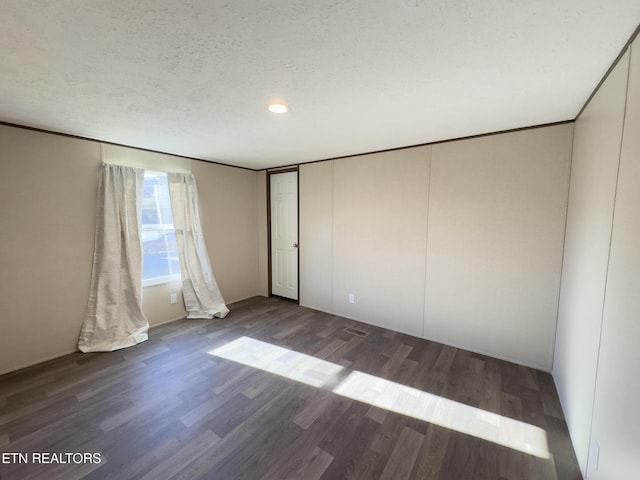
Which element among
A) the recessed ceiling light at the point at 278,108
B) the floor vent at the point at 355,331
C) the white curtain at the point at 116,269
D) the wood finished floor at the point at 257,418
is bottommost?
the wood finished floor at the point at 257,418

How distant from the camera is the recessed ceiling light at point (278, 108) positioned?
1.87 meters

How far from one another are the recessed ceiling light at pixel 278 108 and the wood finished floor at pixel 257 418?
7.26ft

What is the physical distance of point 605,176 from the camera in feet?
4.66

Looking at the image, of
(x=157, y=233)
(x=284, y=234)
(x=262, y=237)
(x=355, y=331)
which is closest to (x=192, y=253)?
(x=157, y=233)

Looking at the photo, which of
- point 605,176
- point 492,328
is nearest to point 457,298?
point 492,328

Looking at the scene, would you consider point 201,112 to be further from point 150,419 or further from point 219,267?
point 219,267

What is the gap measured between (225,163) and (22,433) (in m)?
3.37

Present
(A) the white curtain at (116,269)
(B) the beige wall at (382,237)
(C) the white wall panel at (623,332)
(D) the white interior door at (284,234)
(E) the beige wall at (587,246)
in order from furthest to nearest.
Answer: (D) the white interior door at (284,234)
(B) the beige wall at (382,237)
(A) the white curtain at (116,269)
(E) the beige wall at (587,246)
(C) the white wall panel at (623,332)

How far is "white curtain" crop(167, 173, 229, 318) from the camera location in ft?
11.5

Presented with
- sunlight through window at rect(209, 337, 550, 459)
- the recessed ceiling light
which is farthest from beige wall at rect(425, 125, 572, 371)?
the recessed ceiling light

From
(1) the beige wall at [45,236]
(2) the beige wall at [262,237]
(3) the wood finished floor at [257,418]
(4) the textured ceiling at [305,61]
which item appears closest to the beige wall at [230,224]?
(2) the beige wall at [262,237]

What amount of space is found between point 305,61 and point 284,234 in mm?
3232

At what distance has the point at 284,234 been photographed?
14.5 ft

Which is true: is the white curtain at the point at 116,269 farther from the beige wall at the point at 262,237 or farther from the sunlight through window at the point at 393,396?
the beige wall at the point at 262,237
